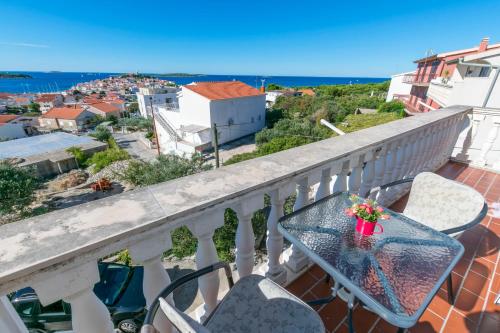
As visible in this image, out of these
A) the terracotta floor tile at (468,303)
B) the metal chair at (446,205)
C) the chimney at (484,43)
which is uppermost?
the chimney at (484,43)

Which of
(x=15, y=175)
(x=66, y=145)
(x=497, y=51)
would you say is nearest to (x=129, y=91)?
(x=66, y=145)

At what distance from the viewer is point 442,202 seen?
1.82 metres

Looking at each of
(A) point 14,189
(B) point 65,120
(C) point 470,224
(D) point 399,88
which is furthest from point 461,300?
(B) point 65,120

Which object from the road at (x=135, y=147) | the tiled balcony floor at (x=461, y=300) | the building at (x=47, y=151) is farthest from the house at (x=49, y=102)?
the tiled balcony floor at (x=461, y=300)

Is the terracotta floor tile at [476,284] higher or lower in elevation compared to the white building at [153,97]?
higher

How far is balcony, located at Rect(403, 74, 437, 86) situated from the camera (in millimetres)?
20562

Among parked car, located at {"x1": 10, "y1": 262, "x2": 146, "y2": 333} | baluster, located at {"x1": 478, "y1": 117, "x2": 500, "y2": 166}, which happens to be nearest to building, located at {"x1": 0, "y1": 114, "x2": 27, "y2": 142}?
parked car, located at {"x1": 10, "y1": 262, "x2": 146, "y2": 333}

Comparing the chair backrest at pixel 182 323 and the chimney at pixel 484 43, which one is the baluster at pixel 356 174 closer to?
the chair backrest at pixel 182 323

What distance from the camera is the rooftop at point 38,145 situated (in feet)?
62.7

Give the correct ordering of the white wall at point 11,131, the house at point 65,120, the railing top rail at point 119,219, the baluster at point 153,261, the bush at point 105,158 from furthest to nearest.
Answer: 1. the house at point 65,120
2. the white wall at point 11,131
3. the bush at point 105,158
4. the baluster at point 153,261
5. the railing top rail at point 119,219

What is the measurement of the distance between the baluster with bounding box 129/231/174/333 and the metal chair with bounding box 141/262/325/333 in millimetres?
170

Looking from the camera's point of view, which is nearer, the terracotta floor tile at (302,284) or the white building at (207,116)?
the terracotta floor tile at (302,284)

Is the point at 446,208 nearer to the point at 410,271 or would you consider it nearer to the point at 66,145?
the point at 410,271

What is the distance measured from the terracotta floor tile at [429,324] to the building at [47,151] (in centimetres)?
2461
